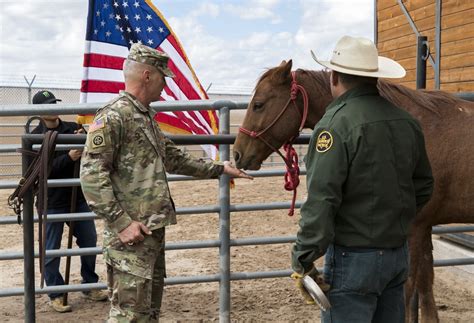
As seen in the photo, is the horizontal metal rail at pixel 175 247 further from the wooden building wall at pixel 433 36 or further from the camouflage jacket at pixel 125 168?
the wooden building wall at pixel 433 36

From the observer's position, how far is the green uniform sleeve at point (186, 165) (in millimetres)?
3447

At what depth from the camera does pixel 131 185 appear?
9.66 feet

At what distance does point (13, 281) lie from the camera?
632 cm

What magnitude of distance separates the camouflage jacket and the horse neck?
1.10m

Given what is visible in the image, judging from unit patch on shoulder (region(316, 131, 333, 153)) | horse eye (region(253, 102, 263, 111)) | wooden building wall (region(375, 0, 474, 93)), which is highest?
wooden building wall (region(375, 0, 474, 93))

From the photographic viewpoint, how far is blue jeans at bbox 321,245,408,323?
2.38m

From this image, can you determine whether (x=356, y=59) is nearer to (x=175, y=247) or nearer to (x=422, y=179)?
(x=422, y=179)

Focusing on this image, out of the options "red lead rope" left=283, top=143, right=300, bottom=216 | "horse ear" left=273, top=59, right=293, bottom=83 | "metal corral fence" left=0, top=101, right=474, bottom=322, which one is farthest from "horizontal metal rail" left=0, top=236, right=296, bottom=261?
"horse ear" left=273, top=59, right=293, bottom=83

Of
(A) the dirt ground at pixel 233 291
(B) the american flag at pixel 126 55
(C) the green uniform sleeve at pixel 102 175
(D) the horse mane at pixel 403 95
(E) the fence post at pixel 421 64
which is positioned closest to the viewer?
(C) the green uniform sleeve at pixel 102 175

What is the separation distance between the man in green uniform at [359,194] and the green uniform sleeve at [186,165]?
49.3 inches

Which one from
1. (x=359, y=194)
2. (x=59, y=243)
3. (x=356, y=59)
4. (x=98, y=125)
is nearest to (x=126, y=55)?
(x=59, y=243)

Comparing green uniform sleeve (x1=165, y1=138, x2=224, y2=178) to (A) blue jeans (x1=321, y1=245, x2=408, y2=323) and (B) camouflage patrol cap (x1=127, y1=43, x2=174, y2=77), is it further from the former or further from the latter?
(A) blue jeans (x1=321, y1=245, x2=408, y2=323)

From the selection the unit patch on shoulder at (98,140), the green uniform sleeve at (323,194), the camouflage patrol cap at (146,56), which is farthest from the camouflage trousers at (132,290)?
the green uniform sleeve at (323,194)

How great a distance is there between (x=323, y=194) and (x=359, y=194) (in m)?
0.19
